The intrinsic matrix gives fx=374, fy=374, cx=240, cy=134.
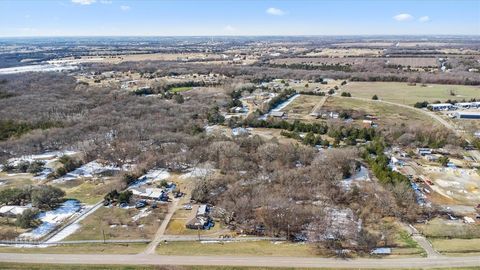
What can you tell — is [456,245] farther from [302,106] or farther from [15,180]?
[302,106]

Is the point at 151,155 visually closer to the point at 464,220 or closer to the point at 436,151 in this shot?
the point at 464,220

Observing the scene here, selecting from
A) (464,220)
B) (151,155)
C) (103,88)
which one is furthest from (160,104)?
(464,220)

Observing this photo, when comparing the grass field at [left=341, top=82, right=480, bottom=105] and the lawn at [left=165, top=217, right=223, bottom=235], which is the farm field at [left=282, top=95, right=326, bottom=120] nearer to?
the grass field at [left=341, top=82, right=480, bottom=105]

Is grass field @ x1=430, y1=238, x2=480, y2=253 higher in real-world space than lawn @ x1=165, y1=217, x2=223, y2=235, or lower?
higher

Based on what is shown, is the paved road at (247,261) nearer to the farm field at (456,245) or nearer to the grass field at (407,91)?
the farm field at (456,245)

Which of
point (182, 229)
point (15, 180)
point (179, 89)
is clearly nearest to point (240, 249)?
point (182, 229)

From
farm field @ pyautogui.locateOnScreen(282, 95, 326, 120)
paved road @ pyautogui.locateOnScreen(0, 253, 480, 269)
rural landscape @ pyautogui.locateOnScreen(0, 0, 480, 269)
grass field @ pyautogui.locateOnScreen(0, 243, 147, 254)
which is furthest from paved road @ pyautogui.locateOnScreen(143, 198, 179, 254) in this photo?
farm field @ pyautogui.locateOnScreen(282, 95, 326, 120)
